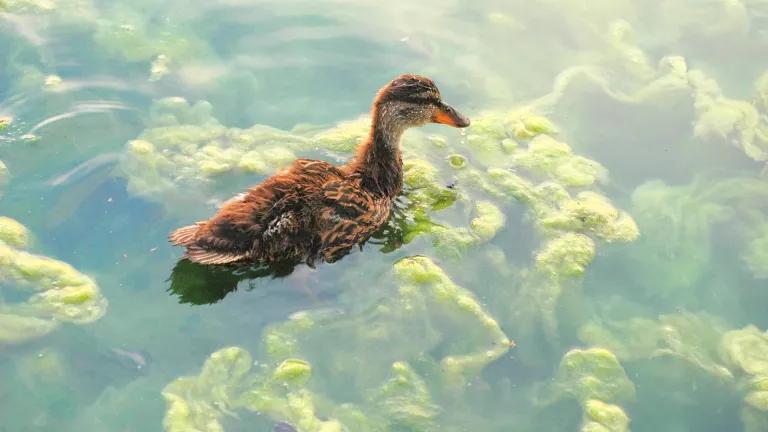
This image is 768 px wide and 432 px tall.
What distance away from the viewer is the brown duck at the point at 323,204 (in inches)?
174

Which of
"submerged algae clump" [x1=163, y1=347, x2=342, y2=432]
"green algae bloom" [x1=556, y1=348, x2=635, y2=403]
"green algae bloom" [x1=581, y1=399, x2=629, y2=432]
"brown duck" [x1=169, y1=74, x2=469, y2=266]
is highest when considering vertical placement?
"brown duck" [x1=169, y1=74, x2=469, y2=266]

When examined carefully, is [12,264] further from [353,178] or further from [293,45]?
[293,45]

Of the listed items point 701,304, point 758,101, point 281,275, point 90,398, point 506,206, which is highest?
point 758,101

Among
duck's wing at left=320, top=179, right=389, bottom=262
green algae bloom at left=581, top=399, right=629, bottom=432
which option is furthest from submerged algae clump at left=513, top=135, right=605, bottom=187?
green algae bloom at left=581, top=399, right=629, bottom=432

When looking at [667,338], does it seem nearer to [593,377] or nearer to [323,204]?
[593,377]

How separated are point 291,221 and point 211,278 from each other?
63 centimetres

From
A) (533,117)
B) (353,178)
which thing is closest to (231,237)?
(353,178)

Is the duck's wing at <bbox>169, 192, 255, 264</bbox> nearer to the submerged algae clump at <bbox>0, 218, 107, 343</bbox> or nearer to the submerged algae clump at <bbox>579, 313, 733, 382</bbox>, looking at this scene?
the submerged algae clump at <bbox>0, 218, 107, 343</bbox>

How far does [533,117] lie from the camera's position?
20.2 feet

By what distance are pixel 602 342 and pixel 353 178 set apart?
173 centimetres

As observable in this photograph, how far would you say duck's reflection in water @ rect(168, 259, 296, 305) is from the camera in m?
Result: 4.66

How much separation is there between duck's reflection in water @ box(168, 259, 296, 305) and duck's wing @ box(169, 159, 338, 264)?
0.24 meters

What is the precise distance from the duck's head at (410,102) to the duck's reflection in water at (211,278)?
1.14 metres

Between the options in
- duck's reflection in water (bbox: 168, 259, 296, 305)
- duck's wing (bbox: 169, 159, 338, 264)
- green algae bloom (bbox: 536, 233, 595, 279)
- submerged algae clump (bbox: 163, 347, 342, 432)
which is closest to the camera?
submerged algae clump (bbox: 163, 347, 342, 432)
